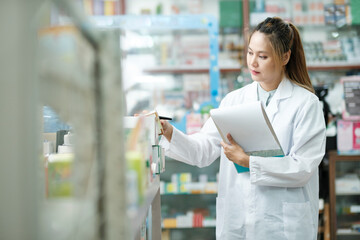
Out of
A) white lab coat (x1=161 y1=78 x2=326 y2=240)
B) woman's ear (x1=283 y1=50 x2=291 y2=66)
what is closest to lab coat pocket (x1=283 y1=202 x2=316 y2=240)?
white lab coat (x1=161 y1=78 x2=326 y2=240)

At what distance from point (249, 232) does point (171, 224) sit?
145 cm

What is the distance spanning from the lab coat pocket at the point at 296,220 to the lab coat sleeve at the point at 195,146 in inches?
17.9

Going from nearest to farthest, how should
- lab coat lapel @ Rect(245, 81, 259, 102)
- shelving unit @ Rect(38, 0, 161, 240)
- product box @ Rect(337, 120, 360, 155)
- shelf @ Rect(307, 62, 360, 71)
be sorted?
1. shelving unit @ Rect(38, 0, 161, 240)
2. lab coat lapel @ Rect(245, 81, 259, 102)
3. product box @ Rect(337, 120, 360, 155)
4. shelf @ Rect(307, 62, 360, 71)

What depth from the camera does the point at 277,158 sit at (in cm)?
146

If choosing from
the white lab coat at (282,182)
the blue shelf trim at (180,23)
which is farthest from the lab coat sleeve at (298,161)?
the blue shelf trim at (180,23)

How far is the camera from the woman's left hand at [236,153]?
1483mm

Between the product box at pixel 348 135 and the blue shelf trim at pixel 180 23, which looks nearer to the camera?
the product box at pixel 348 135

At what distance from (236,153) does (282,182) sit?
218 mm

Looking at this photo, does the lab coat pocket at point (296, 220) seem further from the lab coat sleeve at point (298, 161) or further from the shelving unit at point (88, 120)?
the shelving unit at point (88, 120)

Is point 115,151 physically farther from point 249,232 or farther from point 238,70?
point 238,70

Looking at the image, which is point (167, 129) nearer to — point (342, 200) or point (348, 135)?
point (348, 135)

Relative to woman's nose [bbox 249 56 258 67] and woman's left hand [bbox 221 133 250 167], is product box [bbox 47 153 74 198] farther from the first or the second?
woman's nose [bbox 249 56 258 67]

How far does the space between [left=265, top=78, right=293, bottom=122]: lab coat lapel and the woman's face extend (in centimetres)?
7

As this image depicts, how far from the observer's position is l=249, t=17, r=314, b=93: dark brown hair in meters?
1.55
